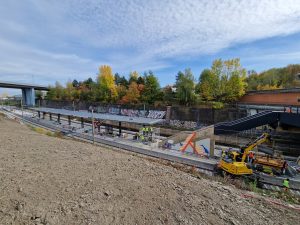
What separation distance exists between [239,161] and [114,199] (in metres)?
12.4

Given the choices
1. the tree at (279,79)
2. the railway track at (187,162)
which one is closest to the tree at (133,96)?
the railway track at (187,162)

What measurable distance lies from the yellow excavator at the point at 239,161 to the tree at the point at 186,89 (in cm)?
2717

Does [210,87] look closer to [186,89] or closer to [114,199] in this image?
[186,89]

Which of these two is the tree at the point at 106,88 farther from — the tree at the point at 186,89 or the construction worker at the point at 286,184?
the construction worker at the point at 286,184

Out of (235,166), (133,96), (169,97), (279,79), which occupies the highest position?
(279,79)

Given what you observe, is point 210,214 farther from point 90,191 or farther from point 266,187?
point 266,187

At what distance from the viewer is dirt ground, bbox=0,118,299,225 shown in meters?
4.82

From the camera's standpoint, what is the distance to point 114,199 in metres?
5.70

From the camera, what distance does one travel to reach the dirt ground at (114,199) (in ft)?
15.8

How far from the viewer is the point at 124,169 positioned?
8625mm

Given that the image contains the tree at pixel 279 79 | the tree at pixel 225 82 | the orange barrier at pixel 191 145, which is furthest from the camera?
the tree at pixel 279 79

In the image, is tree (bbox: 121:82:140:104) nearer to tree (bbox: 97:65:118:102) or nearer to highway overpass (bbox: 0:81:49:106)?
tree (bbox: 97:65:118:102)

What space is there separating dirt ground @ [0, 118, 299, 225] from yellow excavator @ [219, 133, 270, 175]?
22.2 feet

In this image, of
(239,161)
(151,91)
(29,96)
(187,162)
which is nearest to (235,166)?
(239,161)
